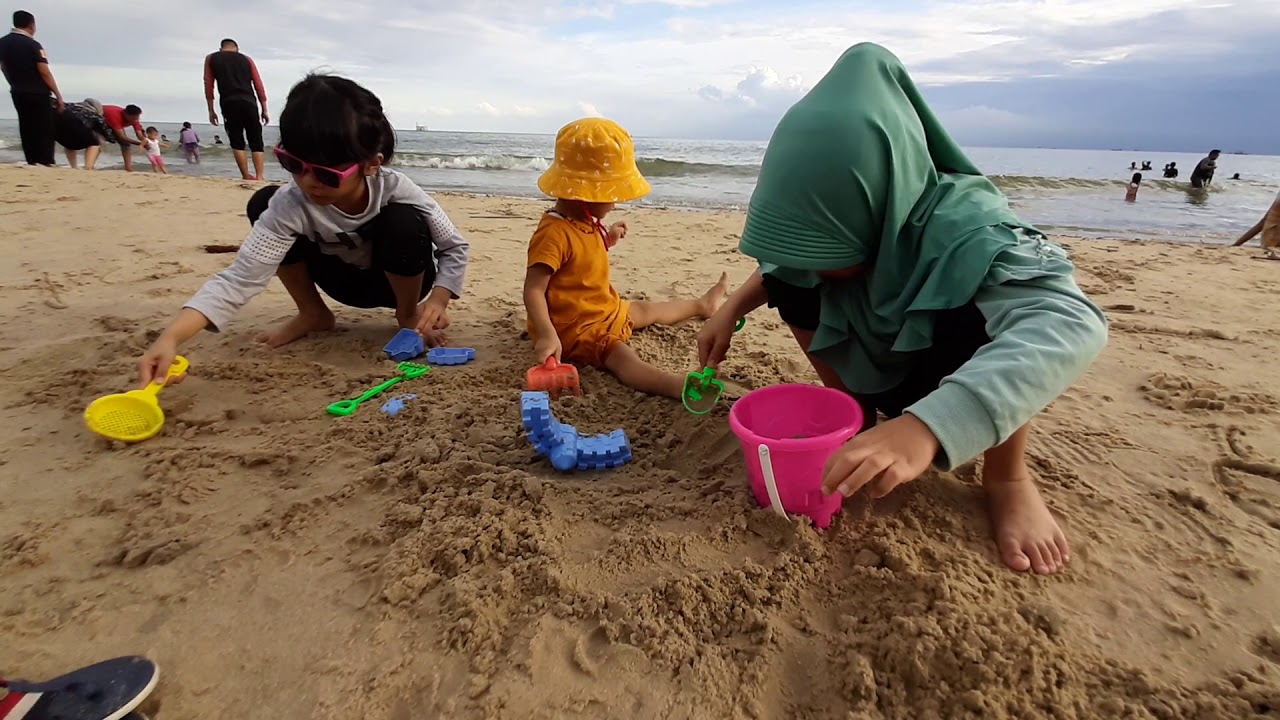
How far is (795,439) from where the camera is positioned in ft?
4.72

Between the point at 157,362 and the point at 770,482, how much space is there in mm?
1708

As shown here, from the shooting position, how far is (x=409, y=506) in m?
1.46

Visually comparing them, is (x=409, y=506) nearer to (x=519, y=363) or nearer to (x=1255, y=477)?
(x=519, y=363)

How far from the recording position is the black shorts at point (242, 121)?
7.51 meters

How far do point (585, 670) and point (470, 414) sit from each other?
98 centimetres

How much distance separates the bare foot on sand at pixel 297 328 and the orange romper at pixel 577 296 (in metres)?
0.85

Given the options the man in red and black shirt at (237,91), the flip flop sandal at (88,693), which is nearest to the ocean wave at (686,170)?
the man in red and black shirt at (237,91)

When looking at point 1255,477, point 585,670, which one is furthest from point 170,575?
point 1255,477

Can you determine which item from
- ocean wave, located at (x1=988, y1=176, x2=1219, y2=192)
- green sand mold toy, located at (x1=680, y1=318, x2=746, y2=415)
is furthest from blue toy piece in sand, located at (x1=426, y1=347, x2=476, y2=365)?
ocean wave, located at (x1=988, y1=176, x2=1219, y2=192)

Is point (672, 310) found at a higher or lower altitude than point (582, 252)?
lower

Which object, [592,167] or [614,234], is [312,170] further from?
[614,234]

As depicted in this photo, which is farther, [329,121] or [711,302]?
[711,302]

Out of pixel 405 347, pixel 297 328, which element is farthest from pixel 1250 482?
pixel 297 328

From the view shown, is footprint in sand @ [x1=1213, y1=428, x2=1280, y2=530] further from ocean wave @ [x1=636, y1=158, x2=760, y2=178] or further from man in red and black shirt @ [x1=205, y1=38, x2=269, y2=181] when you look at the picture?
ocean wave @ [x1=636, y1=158, x2=760, y2=178]
